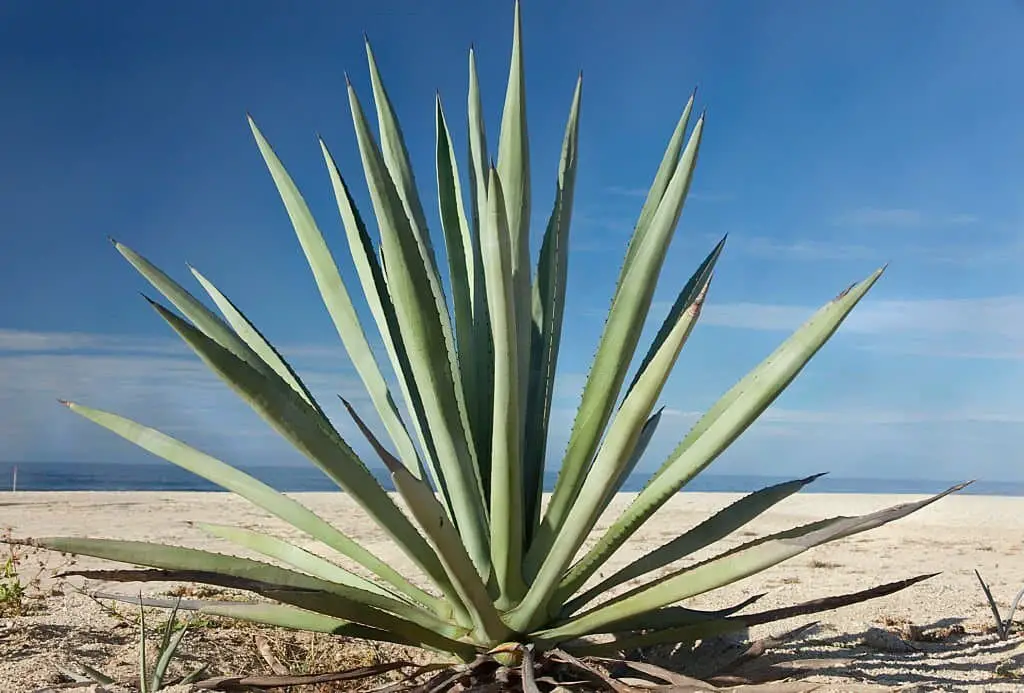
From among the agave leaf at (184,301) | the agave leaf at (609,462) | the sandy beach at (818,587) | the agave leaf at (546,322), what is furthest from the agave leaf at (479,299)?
the sandy beach at (818,587)

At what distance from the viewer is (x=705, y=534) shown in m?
2.05

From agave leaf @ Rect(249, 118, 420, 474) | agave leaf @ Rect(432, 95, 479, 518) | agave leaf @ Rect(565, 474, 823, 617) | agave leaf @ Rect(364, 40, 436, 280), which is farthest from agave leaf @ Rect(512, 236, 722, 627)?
agave leaf @ Rect(364, 40, 436, 280)

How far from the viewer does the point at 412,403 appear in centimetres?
229

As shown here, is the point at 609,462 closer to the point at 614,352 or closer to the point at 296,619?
the point at 614,352

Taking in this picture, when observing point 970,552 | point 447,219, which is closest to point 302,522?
point 447,219

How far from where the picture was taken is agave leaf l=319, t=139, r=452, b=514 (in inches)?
89.0

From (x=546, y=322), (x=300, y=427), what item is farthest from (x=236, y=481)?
(x=546, y=322)

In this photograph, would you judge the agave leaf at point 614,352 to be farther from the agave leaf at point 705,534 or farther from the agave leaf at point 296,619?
the agave leaf at point 296,619

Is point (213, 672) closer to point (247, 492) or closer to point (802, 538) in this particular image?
point (247, 492)

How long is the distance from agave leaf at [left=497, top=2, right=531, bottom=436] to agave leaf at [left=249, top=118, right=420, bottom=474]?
42 centimetres

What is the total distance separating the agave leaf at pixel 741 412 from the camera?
5.70ft

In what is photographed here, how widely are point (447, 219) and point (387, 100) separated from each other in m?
0.42

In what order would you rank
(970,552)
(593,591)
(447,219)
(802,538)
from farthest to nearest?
(970,552)
(447,219)
(593,591)
(802,538)

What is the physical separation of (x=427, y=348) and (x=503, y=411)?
21 centimetres
